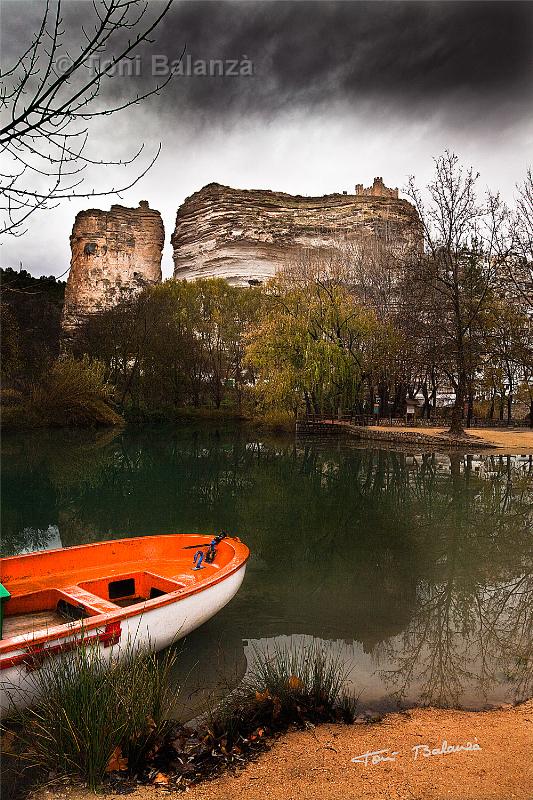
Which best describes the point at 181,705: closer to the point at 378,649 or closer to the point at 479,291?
the point at 378,649

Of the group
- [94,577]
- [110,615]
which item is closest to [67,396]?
[94,577]

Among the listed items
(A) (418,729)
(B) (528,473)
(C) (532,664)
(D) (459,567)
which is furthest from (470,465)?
(A) (418,729)

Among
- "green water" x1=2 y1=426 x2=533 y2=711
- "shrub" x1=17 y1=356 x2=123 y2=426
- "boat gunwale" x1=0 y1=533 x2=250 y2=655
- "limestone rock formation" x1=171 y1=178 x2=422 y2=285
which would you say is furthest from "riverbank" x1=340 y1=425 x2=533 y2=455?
"limestone rock formation" x1=171 y1=178 x2=422 y2=285

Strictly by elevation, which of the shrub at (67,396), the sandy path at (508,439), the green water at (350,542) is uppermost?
the shrub at (67,396)

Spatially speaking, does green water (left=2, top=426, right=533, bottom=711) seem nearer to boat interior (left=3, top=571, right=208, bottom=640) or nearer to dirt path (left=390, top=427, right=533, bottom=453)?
boat interior (left=3, top=571, right=208, bottom=640)

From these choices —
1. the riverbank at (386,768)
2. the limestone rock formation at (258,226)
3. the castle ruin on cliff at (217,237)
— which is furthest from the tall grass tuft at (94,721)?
the limestone rock formation at (258,226)

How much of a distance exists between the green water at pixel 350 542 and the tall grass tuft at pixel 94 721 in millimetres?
1147

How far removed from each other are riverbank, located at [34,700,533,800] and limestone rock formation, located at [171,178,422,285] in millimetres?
66306

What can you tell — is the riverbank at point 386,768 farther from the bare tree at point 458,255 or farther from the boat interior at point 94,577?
the bare tree at point 458,255

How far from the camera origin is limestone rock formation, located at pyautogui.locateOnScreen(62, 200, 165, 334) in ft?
230

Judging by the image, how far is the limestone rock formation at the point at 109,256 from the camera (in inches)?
2763

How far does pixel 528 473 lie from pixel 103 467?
12352mm

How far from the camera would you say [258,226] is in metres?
71.8

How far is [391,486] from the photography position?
14.7m
